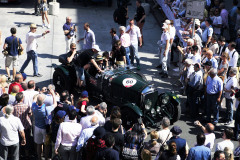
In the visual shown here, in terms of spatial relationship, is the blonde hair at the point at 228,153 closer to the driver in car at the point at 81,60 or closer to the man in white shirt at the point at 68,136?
the man in white shirt at the point at 68,136

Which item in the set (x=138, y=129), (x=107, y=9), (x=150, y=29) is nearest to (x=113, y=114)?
(x=138, y=129)

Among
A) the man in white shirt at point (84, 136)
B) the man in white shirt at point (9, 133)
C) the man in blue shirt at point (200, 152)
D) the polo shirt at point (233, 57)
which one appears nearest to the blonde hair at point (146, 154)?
the man in blue shirt at point (200, 152)

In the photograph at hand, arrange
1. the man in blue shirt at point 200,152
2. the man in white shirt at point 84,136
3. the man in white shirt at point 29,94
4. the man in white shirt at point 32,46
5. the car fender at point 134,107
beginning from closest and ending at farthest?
the man in blue shirt at point 200,152 → the man in white shirt at point 84,136 → the man in white shirt at point 29,94 → the car fender at point 134,107 → the man in white shirt at point 32,46

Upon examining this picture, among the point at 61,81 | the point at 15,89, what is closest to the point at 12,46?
the point at 61,81

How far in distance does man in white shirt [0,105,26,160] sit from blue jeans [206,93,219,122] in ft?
16.2

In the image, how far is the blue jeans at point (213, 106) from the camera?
10.9 meters

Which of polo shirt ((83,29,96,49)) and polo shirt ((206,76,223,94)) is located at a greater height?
polo shirt ((83,29,96,49))

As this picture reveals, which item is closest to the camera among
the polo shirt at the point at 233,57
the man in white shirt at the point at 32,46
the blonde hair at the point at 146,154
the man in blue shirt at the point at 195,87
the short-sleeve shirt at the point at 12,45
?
the blonde hair at the point at 146,154

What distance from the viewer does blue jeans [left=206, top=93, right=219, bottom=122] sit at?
10.9m

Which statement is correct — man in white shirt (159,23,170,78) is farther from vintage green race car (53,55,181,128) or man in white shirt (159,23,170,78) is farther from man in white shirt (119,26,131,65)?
vintage green race car (53,55,181,128)

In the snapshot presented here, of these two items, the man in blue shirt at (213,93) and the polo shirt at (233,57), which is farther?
the polo shirt at (233,57)

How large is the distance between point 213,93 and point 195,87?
23.1 inches

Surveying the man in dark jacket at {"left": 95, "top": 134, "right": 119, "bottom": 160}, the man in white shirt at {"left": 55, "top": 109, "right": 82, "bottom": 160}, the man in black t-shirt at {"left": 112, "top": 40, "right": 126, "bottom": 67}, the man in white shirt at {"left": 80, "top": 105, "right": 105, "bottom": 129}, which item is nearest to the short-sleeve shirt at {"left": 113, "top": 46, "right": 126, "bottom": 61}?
the man in black t-shirt at {"left": 112, "top": 40, "right": 126, "bottom": 67}

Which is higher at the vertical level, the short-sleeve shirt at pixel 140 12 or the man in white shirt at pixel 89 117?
the short-sleeve shirt at pixel 140 12
